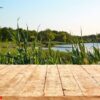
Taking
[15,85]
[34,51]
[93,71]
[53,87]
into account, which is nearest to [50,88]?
[53,87]

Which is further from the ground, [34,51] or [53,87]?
[34,51]

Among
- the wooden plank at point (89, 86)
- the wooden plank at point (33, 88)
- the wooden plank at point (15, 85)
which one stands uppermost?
the wooden plank at point (15, 85)

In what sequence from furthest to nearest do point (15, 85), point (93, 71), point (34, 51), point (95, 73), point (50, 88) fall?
point (34, 51) → point (93, 71) → point (95, 73) → point (15, 85) → point (50, 88)

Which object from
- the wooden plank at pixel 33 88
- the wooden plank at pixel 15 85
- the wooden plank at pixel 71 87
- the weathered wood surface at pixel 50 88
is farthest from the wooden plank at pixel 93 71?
the wooden plank at pixel 15 85

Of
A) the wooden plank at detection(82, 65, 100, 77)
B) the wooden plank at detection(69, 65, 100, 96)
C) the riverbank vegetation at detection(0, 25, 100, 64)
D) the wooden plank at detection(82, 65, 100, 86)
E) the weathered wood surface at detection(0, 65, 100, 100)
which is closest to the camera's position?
the weathered wood surface at detection(0, 65, 100, 100)

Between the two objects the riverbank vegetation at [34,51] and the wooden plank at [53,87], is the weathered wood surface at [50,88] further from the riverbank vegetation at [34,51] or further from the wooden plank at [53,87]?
the riverbank vegetation at [34,51]

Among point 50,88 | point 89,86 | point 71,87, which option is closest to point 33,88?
point 50,88

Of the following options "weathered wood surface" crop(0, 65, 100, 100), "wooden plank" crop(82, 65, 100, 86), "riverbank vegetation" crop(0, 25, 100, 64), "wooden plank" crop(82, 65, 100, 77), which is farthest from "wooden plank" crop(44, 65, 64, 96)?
"riverbank vegetation" crop(0, 25, 100, 64)

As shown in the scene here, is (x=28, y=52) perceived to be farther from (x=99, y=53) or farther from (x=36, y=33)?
(x=99, y=53)

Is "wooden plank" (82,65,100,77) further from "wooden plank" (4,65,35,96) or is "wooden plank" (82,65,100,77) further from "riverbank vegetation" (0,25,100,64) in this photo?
"riverbank vegetation" (0,25,100,64)

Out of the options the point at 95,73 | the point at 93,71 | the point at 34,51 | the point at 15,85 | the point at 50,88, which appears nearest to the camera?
the point at 50,88

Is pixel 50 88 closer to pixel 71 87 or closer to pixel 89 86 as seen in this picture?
pixel 71 87

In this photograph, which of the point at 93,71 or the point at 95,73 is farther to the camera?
the point at 93,71

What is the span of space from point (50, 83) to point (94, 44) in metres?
2.92
